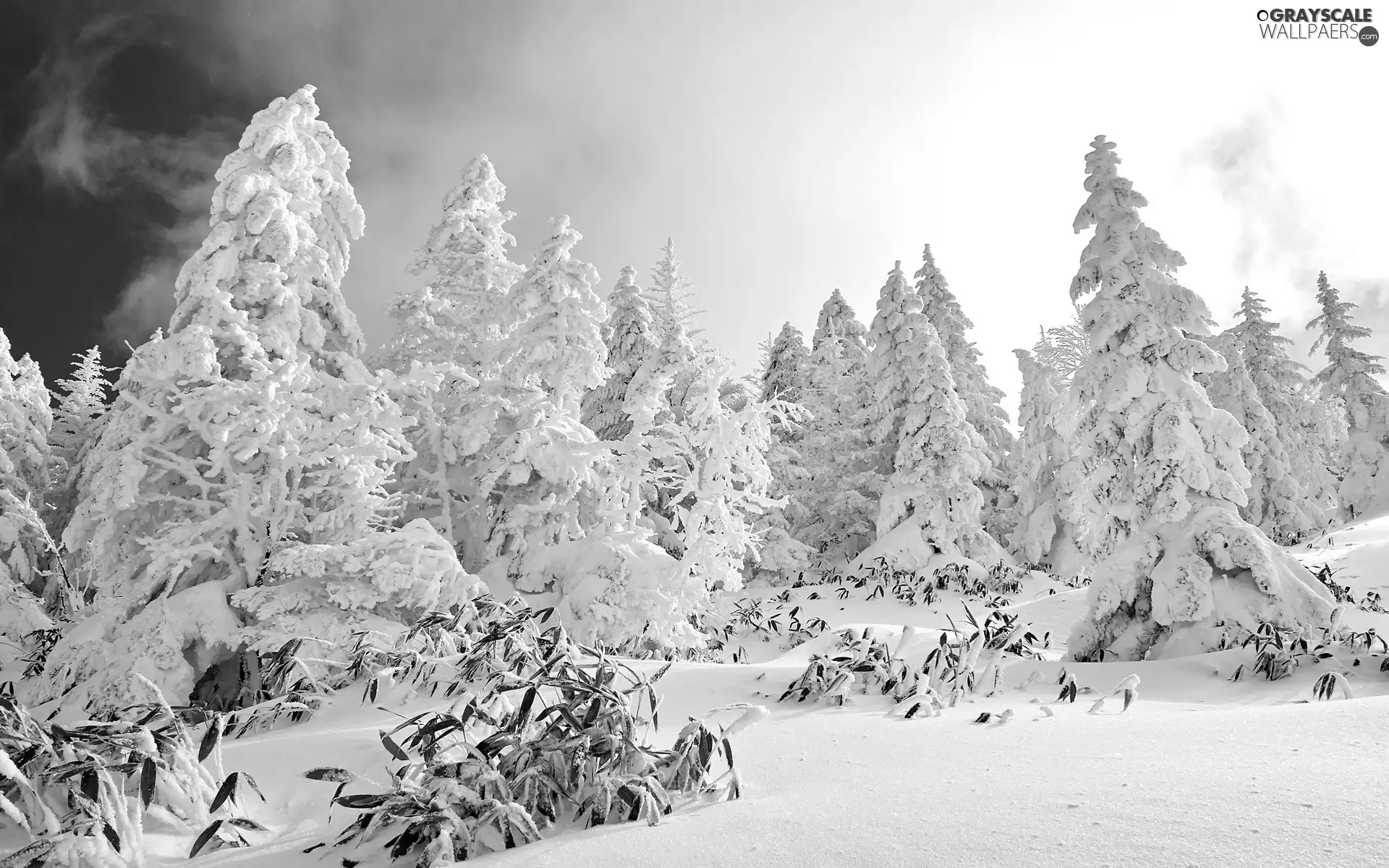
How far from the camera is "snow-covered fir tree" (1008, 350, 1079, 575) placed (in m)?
22.1

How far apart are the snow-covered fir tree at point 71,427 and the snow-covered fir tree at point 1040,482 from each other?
91.4 ft

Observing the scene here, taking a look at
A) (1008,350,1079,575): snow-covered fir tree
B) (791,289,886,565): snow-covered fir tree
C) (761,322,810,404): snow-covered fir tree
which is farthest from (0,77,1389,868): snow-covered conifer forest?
(761,322,810,404): snow-covered fir tree

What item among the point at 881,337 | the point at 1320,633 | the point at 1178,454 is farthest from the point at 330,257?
the point at 881,337

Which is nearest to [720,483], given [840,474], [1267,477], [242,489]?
[242,489]

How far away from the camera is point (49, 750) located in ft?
8.18

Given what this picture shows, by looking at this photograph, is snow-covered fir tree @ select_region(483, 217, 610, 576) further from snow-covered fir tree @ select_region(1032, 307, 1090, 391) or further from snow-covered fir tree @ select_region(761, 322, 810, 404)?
snow-covered fir tree @ select_region(1032, 307, 1090, 391)

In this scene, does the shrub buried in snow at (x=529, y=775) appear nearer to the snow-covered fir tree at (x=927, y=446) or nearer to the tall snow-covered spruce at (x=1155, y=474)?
the tall snow-covered spruce at (x=1155, y=474)

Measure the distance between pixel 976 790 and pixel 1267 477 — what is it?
89.4 feet

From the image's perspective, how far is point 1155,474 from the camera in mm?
9867

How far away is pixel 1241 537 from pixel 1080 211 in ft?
18.9

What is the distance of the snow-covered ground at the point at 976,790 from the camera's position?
1774 mm

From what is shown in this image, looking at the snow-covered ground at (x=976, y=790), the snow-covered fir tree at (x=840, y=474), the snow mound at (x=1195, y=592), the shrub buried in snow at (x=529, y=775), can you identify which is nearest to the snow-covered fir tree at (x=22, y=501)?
the snow-covered ground at (x=976, y=790)

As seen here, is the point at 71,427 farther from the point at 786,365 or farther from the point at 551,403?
the point at 786,365

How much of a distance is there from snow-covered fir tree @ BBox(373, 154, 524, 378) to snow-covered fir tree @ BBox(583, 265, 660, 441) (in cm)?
603
